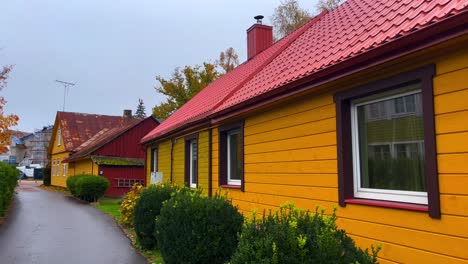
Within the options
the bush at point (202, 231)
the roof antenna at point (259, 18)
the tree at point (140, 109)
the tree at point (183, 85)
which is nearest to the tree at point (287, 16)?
the tree at point (183, 85)

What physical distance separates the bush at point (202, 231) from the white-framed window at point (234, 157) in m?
2.65

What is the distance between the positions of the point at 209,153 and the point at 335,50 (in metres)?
4.82

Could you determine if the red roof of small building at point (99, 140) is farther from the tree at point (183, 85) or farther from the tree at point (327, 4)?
the tree at point (327, 4)

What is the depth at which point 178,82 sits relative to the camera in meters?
36.6

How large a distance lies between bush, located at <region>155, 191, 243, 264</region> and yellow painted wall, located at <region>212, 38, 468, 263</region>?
1.12 meters

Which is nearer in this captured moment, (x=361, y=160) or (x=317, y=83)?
(x=361, y=160)

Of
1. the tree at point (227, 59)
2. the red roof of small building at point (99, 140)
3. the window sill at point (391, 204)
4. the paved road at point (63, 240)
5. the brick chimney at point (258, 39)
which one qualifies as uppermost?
the tree at point (227, 59)

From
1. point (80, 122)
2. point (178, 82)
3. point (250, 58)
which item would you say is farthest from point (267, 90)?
point (80, 122)

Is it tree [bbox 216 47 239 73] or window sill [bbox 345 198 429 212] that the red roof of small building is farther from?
window sill [bbox 345 198 429 212]

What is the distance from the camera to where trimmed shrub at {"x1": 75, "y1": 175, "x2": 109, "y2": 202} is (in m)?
22.6

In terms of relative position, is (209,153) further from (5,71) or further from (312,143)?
(5,71)

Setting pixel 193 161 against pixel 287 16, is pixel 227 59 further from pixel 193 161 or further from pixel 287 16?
pixel 193 161

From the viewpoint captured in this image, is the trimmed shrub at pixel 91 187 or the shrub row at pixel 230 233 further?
the trimmed shrub at pixel 91 187

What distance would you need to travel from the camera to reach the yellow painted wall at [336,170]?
3.66 m
